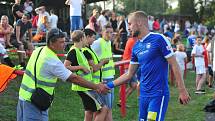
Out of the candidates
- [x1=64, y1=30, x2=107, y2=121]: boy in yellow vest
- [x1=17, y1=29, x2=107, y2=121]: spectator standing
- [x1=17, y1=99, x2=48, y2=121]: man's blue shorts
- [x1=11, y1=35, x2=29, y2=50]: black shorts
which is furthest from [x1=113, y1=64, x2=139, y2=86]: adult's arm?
[x1=11, y1=35, x2=29, y2=50]: black shorts

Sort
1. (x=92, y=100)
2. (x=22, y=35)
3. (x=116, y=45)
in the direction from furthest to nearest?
(x=116, y=45) < (x=22, y=35) < (x=92, y=100)

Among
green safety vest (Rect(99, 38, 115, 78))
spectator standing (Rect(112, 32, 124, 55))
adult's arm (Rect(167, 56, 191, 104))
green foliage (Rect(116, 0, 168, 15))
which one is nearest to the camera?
adult's arm (Rect(167, 56, 191, 104))

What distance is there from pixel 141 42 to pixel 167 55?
0.43m

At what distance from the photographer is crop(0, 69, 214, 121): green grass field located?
10289 mm

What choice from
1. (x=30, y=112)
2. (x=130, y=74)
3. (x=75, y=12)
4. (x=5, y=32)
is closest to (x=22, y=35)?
(x=5, y=32)

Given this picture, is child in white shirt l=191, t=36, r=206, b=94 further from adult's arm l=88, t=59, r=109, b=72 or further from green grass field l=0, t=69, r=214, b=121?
adult's arm l=88, t=59, r=109, b=72

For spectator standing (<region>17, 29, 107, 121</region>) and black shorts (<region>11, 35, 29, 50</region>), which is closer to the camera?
spectator standing (<region>17, 29, 107, 121</region>)

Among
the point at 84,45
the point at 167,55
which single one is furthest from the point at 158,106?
the point at 84,45

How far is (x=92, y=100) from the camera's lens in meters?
7.59

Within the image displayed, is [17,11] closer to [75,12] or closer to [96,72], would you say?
[75,12]

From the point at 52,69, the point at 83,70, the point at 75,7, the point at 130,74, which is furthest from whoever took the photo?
the point at 75,7

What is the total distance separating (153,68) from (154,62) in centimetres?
8

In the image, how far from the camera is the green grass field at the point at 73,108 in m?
10.3

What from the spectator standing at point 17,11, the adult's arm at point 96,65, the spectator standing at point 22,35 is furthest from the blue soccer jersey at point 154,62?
the spectator standing at point 17,11
